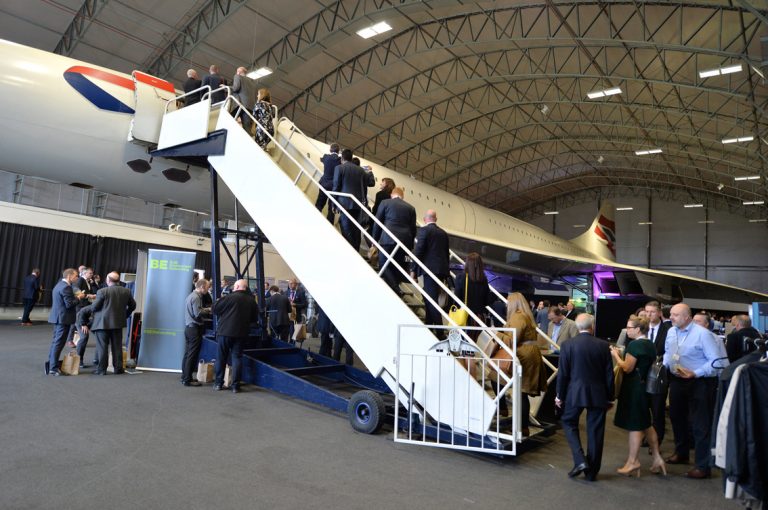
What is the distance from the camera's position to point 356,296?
17.2 feet

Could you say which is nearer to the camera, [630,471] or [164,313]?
[630,471]

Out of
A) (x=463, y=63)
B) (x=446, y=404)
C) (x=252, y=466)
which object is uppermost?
(x=463, y=63)

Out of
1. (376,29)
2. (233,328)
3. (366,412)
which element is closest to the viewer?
(366,412)

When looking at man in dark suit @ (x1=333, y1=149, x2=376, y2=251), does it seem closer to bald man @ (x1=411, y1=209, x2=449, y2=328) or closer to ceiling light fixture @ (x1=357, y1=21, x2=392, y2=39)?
bald man @ (x1=411, y1=209, x2=449, y2=328)

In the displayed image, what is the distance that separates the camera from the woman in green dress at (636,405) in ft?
14.2

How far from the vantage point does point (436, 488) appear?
145 inches

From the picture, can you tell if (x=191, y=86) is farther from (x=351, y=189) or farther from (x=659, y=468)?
(x=659, y=468)

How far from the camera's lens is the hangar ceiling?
609 inches

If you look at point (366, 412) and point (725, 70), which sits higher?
point (725, 70)

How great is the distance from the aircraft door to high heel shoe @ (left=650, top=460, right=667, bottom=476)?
753cm

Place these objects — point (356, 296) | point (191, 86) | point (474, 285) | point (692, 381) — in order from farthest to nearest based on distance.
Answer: point (191, 86), point (474, 285), point (356, 296), point (692, 381)

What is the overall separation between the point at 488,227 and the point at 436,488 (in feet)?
43.9

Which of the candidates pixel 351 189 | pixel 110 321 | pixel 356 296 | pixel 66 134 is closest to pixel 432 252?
pixel 356 296

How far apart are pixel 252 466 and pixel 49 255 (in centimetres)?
1661
